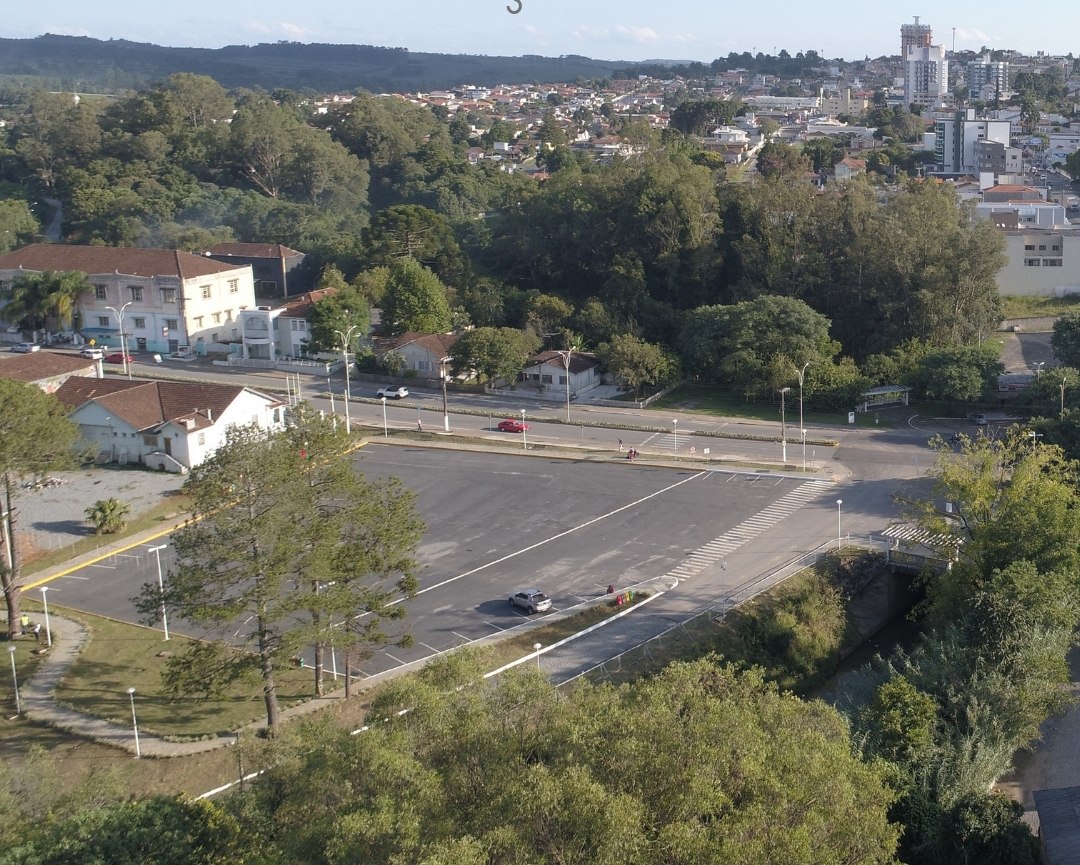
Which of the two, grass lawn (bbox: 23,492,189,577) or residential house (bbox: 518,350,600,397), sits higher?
residential house (bbox: 518,350,600,397)

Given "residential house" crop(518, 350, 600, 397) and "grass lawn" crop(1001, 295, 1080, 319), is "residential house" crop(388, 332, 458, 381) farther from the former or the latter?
"grass lawn" crop(1001, 295, 1080, 319)

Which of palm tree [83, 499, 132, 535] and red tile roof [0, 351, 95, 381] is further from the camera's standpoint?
red tile roof [0, 351, 95, 381]

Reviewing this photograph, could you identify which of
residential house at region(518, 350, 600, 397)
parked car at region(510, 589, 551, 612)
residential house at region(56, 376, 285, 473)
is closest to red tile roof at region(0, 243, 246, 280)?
residential house at region(56, 376, 285, 473)

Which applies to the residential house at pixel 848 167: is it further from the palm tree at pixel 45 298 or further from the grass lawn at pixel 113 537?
the grass lawn at pixel 113 537

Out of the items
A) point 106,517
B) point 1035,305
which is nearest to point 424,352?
point 106,517

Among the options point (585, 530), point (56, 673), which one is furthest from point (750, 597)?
point (56, 673)

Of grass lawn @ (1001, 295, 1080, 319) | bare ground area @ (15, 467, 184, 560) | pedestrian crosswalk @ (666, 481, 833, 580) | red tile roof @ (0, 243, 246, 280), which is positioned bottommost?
pedestrian crosswalk @ (666, 481, 833, 580)

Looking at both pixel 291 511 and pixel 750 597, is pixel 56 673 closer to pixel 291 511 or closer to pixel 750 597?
pixel 291 511
